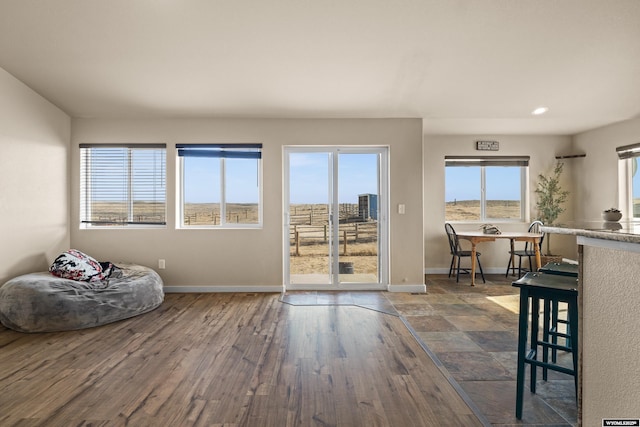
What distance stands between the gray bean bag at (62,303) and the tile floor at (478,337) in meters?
1.84

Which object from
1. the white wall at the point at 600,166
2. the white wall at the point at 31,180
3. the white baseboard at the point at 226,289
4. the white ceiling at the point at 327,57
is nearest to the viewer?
the white ceiling at the point at 327,57

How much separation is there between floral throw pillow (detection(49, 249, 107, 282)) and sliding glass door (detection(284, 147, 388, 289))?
7.66ft

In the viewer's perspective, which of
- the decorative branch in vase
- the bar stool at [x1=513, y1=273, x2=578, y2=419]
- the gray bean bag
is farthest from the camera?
the decorative branch in vase

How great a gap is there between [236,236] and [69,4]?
297 cm

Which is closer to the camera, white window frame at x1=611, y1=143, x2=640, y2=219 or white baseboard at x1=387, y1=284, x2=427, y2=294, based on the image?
white baseboard at x1=387, y1=284, x2=427, y2=294

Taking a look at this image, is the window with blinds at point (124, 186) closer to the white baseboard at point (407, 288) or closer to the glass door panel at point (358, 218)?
the glass door panel at point (358, 218)

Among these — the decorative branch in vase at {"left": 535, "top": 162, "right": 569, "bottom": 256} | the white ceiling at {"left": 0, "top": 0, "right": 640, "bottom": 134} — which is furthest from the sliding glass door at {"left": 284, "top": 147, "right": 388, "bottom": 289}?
the decorative branch in vase at {"left": 535, "top": 162, "right": 569, "bottom": 256}

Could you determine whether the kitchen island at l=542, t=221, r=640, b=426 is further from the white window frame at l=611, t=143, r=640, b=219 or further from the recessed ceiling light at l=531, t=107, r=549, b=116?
the white window frame at l=611, t=143, r=640, b=219

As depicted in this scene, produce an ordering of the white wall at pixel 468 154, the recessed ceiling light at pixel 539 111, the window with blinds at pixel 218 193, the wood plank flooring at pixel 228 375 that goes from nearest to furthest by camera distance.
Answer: the wood plank flooring at pixel 228 375 → the recessed ceiling light at pixel 539 111 → the window with blinds at pixel 218 193 → the white wall at pixel 468 154

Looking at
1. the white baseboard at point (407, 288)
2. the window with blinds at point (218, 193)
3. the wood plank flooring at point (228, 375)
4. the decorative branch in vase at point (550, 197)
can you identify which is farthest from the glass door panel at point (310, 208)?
the decorative branch in vase at point (550, 197)

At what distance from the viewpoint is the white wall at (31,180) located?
369 cm

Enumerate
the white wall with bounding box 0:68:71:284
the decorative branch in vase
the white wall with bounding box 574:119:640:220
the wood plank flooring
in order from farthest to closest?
the decorative branch in vase → the white wall with bounding box 574:119:640:220 → the white wall with bounding box 0:68:71:284 → the wood plank flooring

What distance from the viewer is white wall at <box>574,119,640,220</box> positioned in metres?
5.07

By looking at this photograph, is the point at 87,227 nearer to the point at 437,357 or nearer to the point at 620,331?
the point at 437,357
